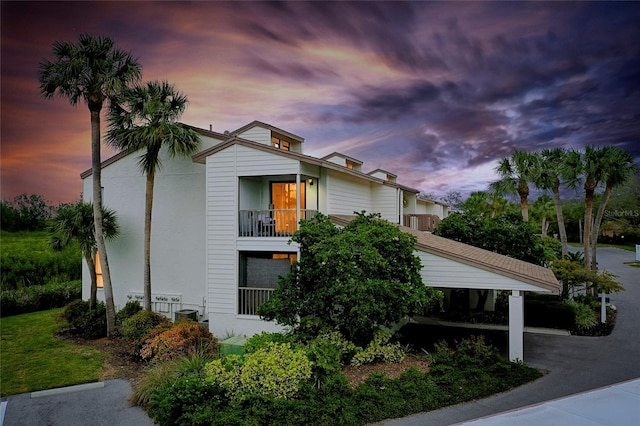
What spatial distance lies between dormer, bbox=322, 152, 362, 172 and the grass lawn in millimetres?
13147

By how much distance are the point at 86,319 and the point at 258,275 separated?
7.22 meters

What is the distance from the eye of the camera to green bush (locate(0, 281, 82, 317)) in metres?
18.5

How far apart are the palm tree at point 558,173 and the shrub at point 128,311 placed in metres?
20.6

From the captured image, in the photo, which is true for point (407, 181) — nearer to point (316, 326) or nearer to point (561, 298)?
point (561, 298)

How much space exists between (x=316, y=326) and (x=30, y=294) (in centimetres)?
1705

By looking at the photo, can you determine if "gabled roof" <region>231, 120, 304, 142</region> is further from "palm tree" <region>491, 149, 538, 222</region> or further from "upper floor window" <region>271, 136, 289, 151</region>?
"palm tree" <region>491, 149, 538, 222</region>

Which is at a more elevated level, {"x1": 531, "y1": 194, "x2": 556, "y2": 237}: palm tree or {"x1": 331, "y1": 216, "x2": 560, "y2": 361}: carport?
{"x1": 531, "y1": 194, "x2": 556, "y2": 237}: palm tree

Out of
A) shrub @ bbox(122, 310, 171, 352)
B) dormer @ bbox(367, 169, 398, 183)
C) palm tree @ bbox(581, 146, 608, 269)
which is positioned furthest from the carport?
dormer @ bbox(367, 169, 398, 183)

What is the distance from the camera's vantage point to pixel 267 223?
13750mm

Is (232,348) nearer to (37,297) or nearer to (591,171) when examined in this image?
(37,297)

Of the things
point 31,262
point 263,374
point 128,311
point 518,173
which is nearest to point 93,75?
point 128,311

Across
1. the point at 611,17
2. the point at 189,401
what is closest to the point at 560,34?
the point at 611,17

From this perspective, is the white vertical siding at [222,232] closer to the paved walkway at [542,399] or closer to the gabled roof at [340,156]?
the paved walkway at [542,399]

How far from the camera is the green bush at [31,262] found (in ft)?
66.0
